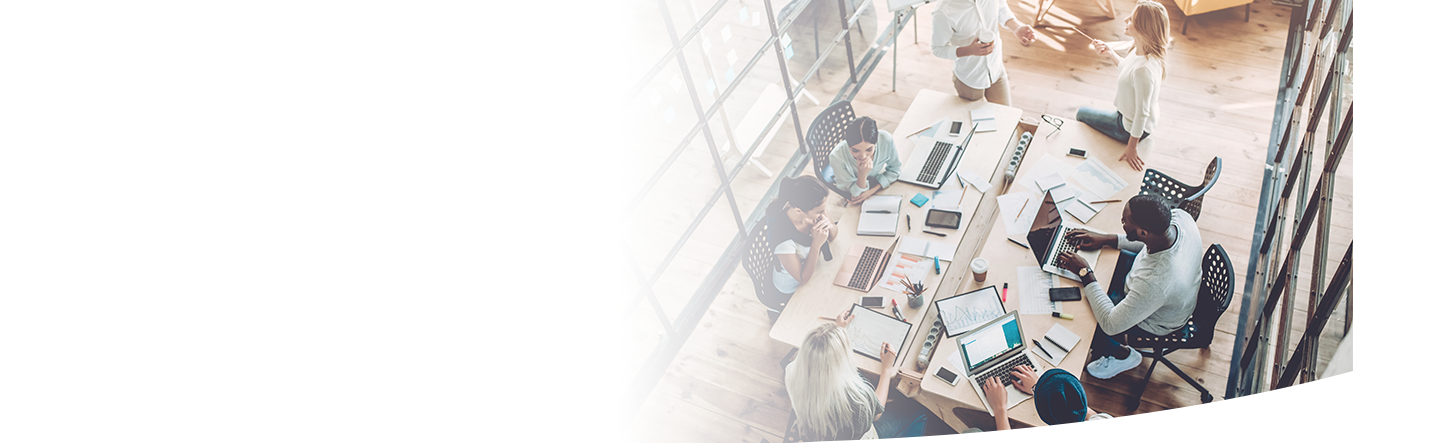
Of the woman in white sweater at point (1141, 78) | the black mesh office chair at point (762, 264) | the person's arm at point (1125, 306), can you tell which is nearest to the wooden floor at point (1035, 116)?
the person's arm at point (1125, 306)

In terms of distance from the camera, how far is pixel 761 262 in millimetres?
3793

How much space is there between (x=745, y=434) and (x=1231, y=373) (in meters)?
2.61

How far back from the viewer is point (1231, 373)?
349 centimetres

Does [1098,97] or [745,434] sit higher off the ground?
[1098,97]

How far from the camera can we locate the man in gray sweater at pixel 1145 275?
2799mm

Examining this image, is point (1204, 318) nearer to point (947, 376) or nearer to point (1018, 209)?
point (1018, 209)

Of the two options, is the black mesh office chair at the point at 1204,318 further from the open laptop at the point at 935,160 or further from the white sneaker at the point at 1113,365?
the open laptop at the point at 935,160

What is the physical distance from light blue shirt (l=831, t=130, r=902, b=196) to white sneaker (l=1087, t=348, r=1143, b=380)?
1.50 m

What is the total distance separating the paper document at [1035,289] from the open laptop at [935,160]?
76cm

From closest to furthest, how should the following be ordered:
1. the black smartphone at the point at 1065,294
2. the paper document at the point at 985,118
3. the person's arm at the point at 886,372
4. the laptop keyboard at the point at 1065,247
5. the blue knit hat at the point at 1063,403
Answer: the blue knit hat at the point at 1063,403 → the person's arm at the point at 886,372 → the black smartphone at the point at 1065,294 → the laptop keyboard at the point at 1065,247 → the paper document at the point at 985,118

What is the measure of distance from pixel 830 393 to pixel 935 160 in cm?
187

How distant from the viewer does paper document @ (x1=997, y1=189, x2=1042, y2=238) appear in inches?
143
